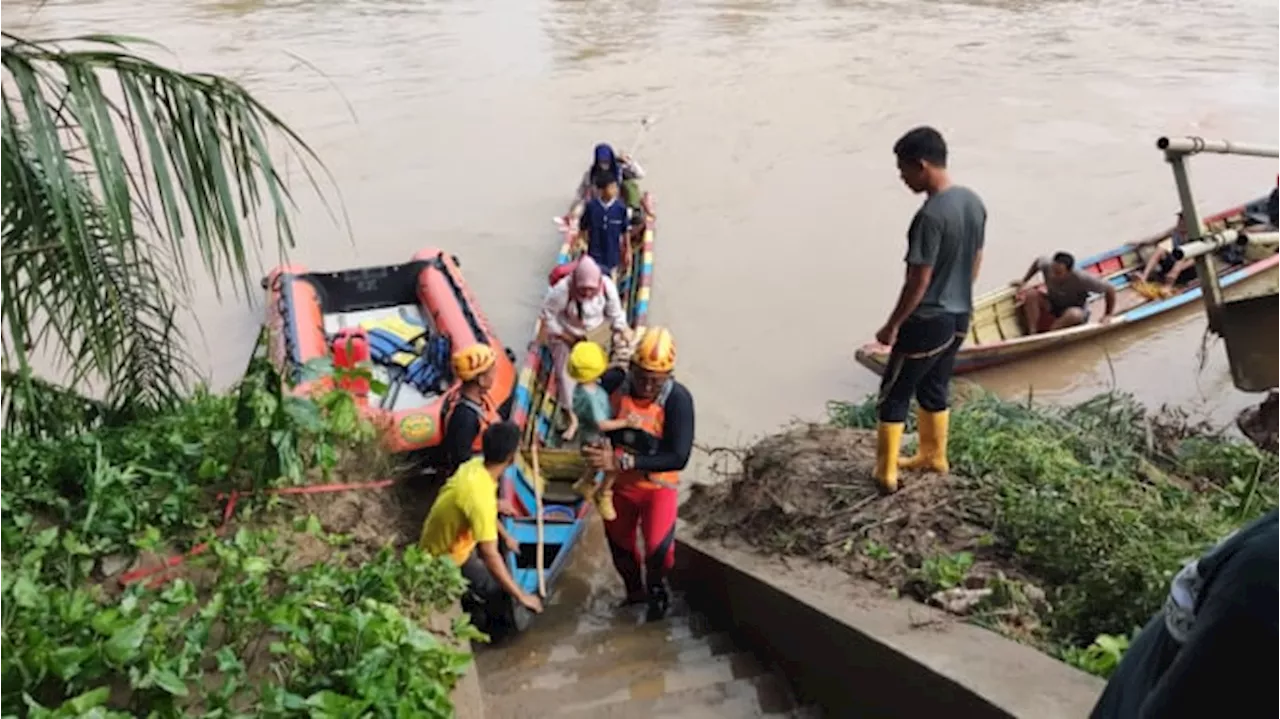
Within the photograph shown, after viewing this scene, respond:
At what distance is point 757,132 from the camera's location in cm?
1811

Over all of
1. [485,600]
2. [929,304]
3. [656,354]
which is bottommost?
[485,600]

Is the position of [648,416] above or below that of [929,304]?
below

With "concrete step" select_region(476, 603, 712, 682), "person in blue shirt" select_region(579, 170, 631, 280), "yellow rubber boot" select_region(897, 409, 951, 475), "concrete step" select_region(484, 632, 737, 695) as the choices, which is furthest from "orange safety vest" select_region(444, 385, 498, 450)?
"person in blue shirt" select_region(579, 170, 631, 280)

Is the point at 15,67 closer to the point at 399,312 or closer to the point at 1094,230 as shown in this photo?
the point at 399,312

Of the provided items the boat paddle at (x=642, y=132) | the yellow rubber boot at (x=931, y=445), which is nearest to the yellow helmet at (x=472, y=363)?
the yellow rubber boot at (x=931, y=445)

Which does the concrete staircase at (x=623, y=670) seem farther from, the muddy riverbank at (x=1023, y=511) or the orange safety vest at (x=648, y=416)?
the orange safety vest at (x=648, y=416)

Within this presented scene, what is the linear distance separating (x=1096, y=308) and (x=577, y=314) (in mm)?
5697

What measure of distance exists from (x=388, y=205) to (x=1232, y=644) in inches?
562

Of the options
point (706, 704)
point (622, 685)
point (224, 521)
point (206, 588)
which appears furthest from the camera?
point (622, 685)

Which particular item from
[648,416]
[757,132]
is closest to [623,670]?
[648,416]

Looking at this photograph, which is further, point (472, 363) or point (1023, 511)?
point (472, 363)

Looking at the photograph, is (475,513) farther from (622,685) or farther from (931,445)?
(931,445)

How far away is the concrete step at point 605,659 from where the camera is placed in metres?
4.91

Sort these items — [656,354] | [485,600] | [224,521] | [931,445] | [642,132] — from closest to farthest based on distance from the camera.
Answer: [224,521], [656,354], [485,600], [931,445], [642,132]
